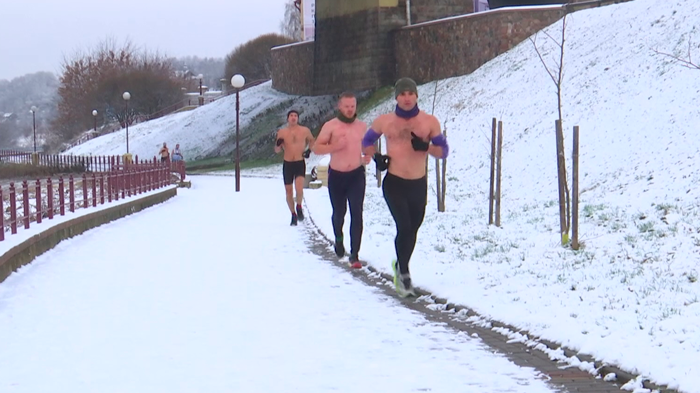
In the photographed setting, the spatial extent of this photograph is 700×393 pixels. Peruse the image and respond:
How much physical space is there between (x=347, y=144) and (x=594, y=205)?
5.73m

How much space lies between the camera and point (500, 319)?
6961mm

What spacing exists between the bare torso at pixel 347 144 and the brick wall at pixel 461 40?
105 feet

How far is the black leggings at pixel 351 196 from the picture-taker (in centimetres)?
998

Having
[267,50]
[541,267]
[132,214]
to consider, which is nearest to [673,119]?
[132,214]

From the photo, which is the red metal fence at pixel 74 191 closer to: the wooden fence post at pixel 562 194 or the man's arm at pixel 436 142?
the man's arm at pixel 436 142

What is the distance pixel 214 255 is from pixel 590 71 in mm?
21419

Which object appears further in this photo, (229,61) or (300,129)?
(229,61)

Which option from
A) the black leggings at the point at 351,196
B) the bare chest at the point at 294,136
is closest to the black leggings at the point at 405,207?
the black leggings at the point at 351,196

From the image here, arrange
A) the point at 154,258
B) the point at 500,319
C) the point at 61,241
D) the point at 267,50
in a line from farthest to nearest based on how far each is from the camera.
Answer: the point at 267,50 → the point at 61,241 → the point at 154,258 → the point at 500,319

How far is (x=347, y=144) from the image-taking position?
33.4ft

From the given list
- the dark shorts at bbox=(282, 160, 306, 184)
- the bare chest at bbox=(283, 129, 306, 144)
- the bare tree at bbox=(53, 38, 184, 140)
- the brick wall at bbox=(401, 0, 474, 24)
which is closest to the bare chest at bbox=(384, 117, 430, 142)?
the bare chest at bbox=(283, 129, 306, 144)

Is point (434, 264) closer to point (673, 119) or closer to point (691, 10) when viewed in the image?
point (673, 119)

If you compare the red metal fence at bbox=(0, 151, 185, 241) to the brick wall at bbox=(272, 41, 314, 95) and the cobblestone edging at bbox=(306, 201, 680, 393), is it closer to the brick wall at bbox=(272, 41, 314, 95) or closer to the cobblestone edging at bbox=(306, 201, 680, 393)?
the cobblestone edging at bbox=(306, 201, 680, 393)

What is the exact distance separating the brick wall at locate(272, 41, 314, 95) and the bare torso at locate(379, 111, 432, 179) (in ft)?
159
